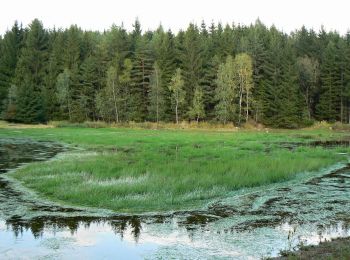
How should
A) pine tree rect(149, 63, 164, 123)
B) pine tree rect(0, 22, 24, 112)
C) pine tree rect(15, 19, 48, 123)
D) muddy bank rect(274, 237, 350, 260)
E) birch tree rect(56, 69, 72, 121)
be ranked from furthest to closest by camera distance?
pine tree rect(0, 22, 24, 112) → birch tree rect(56, 69, 72, 121) → pine tree rect(15, 19, 48, 123) → pine tree rect(149, 63, 164, 123) → muddy bank rect(274, 237, 350, 260)

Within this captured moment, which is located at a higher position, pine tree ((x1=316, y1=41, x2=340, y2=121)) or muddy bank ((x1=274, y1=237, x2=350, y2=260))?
pine tree ((x1=316, y1=41, x2=340, y2=121))

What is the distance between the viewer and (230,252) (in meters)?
11.4

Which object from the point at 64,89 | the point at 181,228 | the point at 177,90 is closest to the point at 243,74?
the point at 177,90

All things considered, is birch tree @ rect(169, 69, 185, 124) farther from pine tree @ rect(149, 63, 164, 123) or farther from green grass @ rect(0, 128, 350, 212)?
green grass @ rect(0, 128, 350, 212)

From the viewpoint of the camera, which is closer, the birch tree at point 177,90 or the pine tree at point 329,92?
the birch tree at point 177,90

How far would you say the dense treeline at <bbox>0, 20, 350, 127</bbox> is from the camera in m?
73.9

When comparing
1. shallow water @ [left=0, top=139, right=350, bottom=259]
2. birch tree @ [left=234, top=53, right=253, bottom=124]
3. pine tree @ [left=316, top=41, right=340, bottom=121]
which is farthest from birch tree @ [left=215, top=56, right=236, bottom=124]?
shallow water @ [left=0, top=139, right=350, bottom=259]

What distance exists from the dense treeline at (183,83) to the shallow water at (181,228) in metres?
54.6

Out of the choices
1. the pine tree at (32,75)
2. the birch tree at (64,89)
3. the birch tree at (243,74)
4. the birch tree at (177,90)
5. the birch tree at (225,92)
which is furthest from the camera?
the birch tree at (64,89)

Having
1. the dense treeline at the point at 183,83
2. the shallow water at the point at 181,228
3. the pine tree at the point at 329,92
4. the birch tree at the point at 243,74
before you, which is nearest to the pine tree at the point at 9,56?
the dense treeline at the point at 183,83

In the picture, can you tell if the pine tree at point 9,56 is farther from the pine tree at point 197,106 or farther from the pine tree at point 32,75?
the pine tree at point 197,106

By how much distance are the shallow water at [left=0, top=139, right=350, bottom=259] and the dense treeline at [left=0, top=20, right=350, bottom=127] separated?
5456 centimetres

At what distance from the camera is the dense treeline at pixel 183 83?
2911 inches

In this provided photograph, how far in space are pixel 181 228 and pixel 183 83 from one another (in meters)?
61.3
